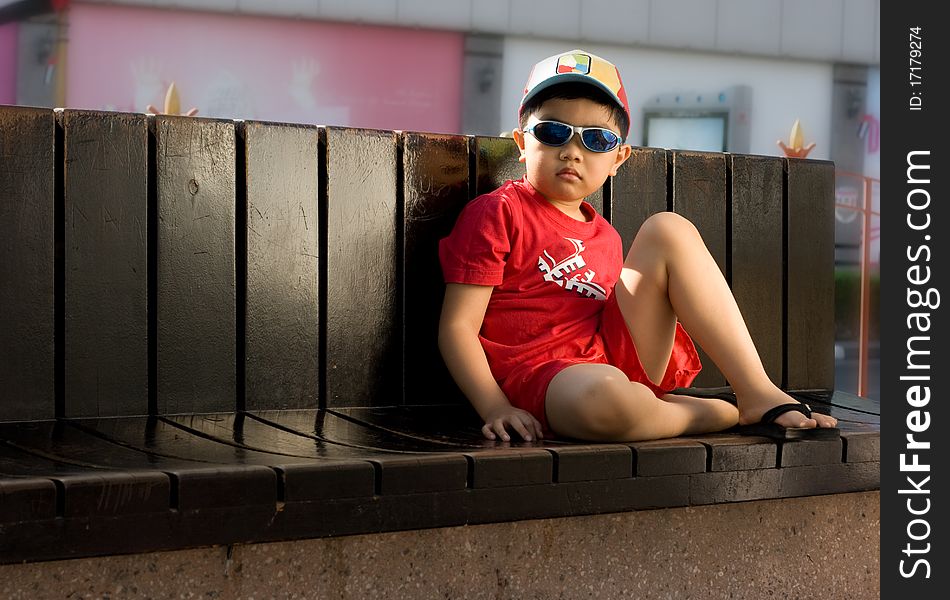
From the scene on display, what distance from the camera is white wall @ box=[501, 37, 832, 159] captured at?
18.1 ft

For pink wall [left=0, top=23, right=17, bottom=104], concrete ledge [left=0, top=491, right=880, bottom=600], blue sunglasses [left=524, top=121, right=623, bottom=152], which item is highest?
pink wall [left=0, top=23, right=17, bottom=104]

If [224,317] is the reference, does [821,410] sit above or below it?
below

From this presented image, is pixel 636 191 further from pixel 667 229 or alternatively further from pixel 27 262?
pixel 27 262

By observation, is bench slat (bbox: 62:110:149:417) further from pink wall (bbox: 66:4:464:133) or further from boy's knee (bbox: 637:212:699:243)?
pink wall (bbox: 66:4:464:133)

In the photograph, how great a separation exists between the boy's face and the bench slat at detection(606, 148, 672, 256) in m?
0.27

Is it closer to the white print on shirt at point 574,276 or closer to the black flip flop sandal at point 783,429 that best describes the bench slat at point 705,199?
the white print on shirt at point 574,276

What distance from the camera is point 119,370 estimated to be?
2.01m

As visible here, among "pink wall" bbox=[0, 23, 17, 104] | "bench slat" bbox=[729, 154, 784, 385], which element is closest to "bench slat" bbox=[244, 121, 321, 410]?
"bench slat" bbox=[729, 154, 784, 385]

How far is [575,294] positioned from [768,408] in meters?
0.42

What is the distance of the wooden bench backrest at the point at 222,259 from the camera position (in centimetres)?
196

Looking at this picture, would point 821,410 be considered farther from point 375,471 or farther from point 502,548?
point 375,471

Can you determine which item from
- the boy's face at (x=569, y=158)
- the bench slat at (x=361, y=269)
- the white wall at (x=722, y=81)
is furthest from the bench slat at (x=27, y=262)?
the white wall at (x=722, y=81)
